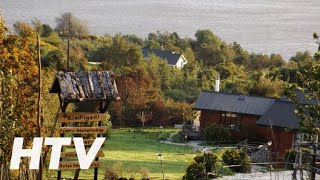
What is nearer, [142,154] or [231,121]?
[142,154]

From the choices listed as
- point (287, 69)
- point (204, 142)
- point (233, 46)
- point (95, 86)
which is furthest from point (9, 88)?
point (233, 46)

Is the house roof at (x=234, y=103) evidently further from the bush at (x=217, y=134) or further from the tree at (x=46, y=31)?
the tree at (x=46, y=31)

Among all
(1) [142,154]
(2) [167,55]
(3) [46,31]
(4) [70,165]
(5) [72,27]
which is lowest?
(2) [167,55]

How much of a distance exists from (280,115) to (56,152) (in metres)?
20.9

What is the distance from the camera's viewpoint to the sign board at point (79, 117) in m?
17.6

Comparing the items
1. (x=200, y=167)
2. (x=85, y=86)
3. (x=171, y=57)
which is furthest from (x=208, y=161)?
(x=171, y=57)

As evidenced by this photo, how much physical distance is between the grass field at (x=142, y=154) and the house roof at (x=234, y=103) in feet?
8.86

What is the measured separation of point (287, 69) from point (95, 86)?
4370cm

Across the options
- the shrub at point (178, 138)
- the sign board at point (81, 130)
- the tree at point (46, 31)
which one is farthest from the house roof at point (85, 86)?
the tree at point (46, 31)

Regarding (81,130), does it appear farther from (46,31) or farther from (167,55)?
(167,55)

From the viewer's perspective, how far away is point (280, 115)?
1491 inches

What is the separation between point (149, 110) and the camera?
4800 cm

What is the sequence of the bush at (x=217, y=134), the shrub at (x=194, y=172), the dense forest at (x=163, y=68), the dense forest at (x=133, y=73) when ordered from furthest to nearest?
the dense forest at (x=163, y=68) < the bush at (x=217, y=134) < the shrub at (x=194, y=172) < the dense forest at (x=133, y=73)

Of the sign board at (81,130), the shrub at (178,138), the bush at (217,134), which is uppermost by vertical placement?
the sign board at (81,130)
